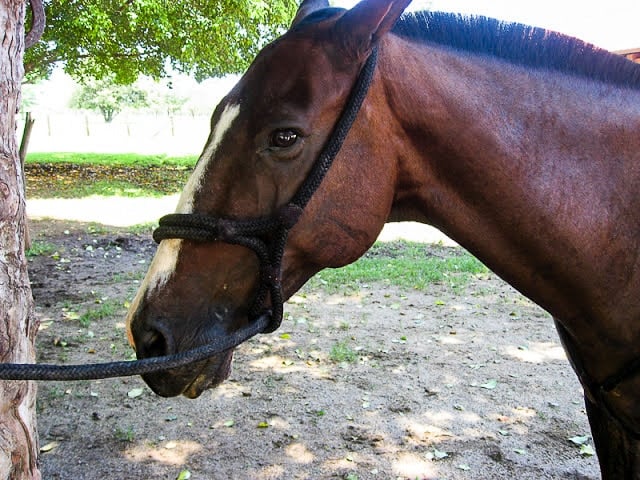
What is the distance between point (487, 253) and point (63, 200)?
13.2 m

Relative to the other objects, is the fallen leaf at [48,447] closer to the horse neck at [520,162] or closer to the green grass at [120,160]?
the horse neck at [520,162]

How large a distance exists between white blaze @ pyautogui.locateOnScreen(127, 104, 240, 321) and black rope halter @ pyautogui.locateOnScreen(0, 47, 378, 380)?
0.04 m

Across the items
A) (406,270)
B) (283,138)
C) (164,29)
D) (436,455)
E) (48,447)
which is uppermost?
(164,29)

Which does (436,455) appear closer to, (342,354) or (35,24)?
(342,354)

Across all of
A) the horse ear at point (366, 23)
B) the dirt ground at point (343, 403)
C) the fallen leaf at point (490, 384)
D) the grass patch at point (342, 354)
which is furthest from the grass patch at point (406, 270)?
the horse ear at point (366, 23)

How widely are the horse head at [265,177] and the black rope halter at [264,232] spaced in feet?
0.05

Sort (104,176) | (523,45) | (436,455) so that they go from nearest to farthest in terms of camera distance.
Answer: (523,45) → (436,455) → (104,176)

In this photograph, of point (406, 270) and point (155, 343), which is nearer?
point (155, 343)

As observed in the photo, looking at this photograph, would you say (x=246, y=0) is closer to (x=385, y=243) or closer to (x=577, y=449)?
(x=385, y=243)

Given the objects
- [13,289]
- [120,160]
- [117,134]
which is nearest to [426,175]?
[13,289]

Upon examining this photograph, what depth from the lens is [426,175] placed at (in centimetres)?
161

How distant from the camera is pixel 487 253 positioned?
5.49ft

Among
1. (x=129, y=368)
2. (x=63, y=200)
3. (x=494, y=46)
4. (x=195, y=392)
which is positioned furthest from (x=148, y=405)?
(x=63, y=200)

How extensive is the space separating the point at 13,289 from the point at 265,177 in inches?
37.2
